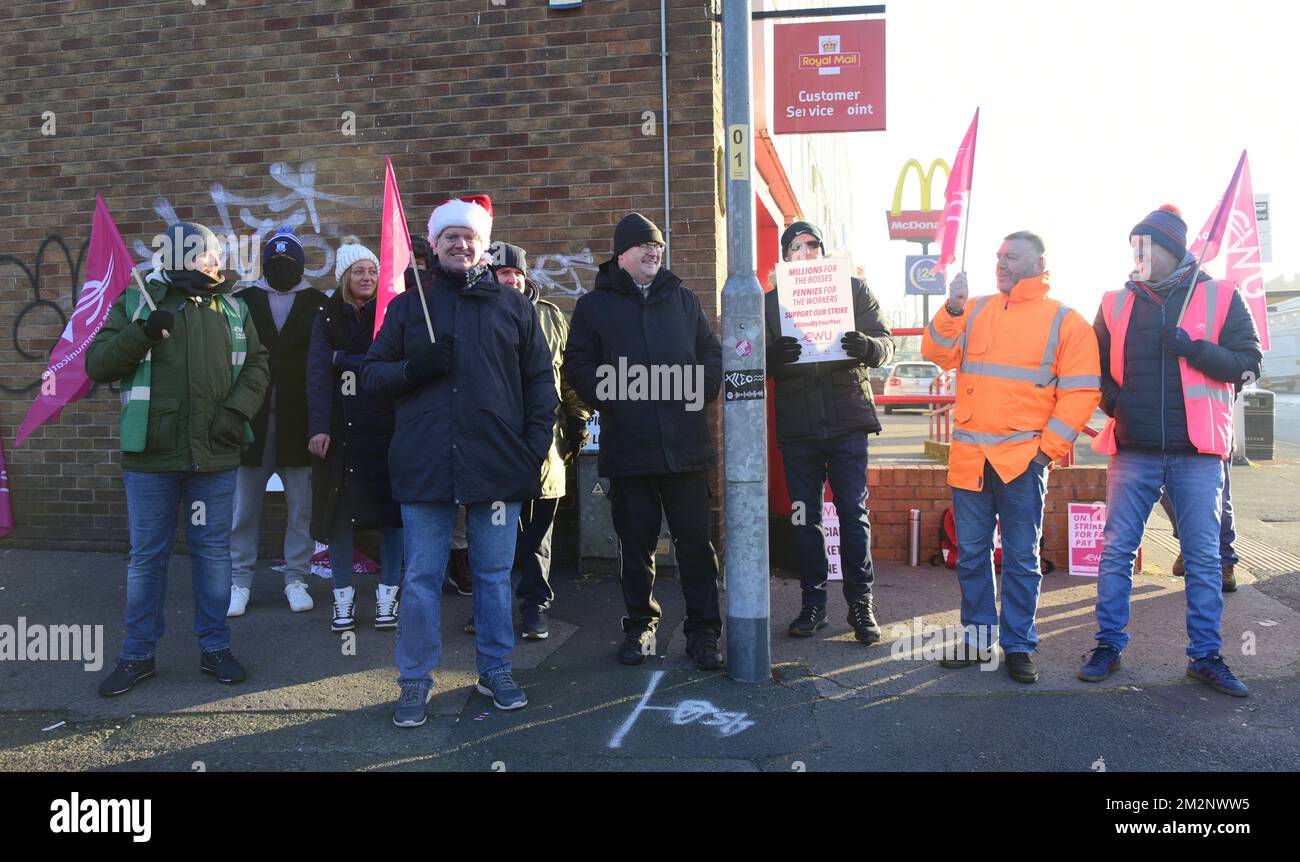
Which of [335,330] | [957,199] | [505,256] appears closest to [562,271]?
[505,256]

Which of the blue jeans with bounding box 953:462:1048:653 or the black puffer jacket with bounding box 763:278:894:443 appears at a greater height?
the black puffer jacket with bounding box 763:278:894:443

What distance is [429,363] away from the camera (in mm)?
3611

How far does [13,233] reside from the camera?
22.2ft

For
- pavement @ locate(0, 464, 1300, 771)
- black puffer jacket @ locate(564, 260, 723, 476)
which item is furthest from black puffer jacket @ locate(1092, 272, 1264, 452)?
black puffer jacket @ locate(564, 260, 723, 476)

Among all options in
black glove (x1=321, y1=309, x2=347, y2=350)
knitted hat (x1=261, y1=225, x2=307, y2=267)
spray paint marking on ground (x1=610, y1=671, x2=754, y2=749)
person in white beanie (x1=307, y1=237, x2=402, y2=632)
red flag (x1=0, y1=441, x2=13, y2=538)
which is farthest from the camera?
red flag (x1=0, y1=441, x2=13, y2=538)

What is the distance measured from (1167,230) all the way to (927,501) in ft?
8.65

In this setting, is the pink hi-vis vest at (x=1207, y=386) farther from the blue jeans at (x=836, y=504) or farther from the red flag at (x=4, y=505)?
the red flag at (x=4, y=505)

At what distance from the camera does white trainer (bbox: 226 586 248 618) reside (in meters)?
5.21

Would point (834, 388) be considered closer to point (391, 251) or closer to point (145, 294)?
point (391, 251)

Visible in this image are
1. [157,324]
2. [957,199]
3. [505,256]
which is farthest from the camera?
[505,256]

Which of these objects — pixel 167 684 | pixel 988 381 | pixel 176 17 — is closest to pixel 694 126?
pixel 988 381

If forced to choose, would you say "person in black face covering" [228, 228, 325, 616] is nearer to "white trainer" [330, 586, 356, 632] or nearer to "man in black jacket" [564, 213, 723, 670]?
"white trainer" [330, 586, 356, 632]

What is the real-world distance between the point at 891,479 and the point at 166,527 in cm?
448

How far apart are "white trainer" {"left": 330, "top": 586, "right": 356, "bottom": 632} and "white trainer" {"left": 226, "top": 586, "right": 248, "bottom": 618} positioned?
0.67m
